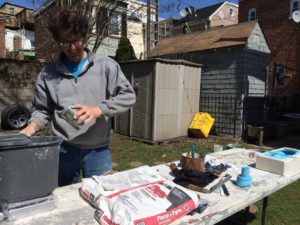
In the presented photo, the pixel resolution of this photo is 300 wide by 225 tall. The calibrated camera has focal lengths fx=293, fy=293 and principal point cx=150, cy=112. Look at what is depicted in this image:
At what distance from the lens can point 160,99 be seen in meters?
8.00

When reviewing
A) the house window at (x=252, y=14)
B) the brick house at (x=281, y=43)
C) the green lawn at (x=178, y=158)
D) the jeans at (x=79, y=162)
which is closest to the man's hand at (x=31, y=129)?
the jeans at (x=79, y=162)

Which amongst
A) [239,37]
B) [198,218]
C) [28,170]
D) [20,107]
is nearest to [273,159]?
[198,218]

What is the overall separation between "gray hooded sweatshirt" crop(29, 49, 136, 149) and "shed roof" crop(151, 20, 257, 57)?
7533 millimetres

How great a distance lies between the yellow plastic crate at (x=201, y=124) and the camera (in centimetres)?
888

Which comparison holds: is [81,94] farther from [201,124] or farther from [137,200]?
[201,124]

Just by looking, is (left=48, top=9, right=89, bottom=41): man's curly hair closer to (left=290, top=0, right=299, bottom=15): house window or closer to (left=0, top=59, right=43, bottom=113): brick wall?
(left=0, top=59, right=43, bottom=113): brick wall

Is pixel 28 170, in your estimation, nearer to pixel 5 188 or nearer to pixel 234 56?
pixel 5 188

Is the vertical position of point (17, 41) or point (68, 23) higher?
point (17, 41)

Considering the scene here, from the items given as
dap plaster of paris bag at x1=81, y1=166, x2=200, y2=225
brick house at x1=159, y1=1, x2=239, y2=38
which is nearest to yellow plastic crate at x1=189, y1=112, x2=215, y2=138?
dap plaster of paris bag at x1=81, y1=166, x2=200, y2=225

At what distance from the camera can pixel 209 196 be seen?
74.4 inches

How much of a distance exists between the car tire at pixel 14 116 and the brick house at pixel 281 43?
11.9 meters

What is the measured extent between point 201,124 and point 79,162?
7075mm

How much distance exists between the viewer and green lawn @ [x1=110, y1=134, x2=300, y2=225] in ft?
12.5

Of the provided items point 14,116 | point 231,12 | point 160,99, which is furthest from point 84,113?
point 231,12
